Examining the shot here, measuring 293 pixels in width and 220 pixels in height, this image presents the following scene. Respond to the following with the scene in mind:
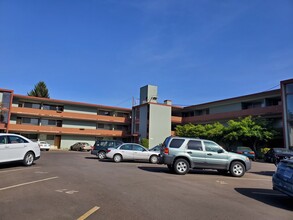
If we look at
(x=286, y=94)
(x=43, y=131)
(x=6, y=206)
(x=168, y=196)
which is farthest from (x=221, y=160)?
(x=43, y=131)

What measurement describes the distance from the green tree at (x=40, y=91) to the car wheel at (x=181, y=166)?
62.4 metres

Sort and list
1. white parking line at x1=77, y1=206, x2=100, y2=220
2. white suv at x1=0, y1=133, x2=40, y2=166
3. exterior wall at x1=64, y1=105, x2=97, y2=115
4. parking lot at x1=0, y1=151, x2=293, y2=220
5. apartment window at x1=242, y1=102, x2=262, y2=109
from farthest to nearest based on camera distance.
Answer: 1. exterior wall at x1=64, y1=105, x2=97, y2=115
2. apartment window at x1=242, y1=102, x2=262, y2=109
3. white suv at x1=0, y1=133, x2=40, y2=166
4. parking lot at x1=0, y1=151, x2=293, y2=220
5. white parking line at x1=77, y1=206, x2=100, y2=220

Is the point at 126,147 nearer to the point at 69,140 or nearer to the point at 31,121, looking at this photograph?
the point at 69,140

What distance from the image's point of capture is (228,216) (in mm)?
6055

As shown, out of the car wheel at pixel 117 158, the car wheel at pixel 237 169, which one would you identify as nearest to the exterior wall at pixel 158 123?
the car wheel at pixel 117 158

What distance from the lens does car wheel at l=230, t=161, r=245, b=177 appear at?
13.4 m

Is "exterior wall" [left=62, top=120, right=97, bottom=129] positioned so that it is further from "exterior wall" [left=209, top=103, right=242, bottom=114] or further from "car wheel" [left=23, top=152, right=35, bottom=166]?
"car wheel" [left=23, top=152, right=35, bottom=166]

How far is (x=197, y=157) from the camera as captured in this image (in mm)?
13289

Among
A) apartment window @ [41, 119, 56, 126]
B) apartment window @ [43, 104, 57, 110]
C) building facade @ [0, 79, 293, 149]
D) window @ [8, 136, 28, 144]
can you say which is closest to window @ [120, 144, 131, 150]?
window @ [8, 136, 28, 144]

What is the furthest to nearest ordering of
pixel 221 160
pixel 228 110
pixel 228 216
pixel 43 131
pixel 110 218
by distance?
pixel 43 131
pixel 228 110
pixel 221 160
pixel 228 216
pixel 110 218

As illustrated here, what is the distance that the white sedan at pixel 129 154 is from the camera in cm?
1997

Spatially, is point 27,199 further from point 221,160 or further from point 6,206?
point 221,160

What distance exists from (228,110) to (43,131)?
29.9m

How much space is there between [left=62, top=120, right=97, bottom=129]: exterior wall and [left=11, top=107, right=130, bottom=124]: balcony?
3.91 ft
